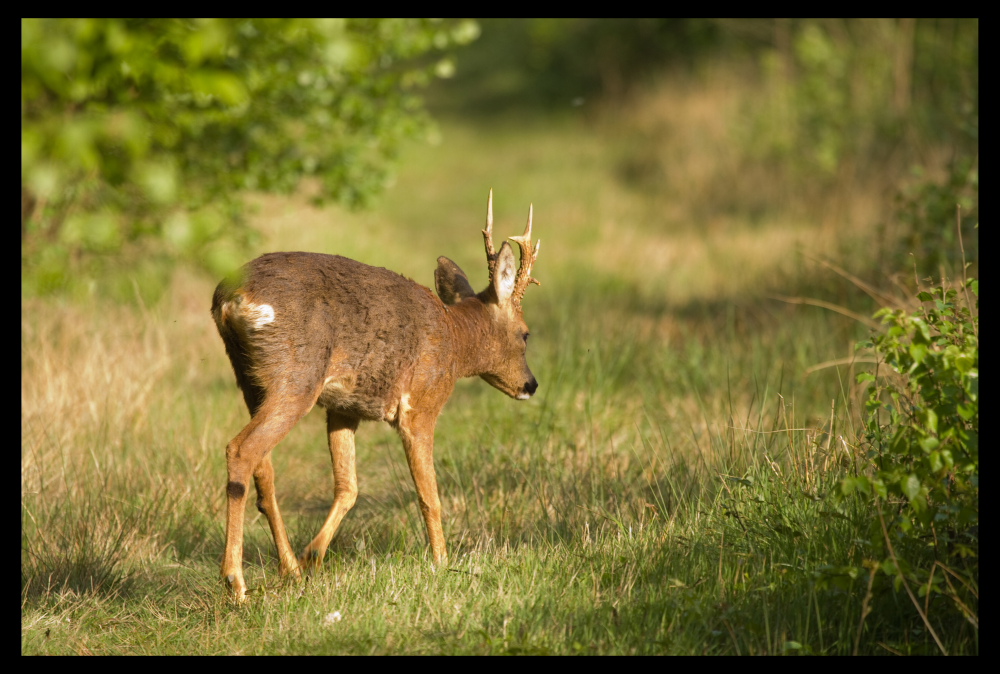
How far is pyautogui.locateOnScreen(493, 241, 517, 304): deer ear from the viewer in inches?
197

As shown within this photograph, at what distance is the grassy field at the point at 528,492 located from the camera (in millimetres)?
3961

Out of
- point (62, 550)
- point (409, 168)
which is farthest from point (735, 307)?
point (409, 168)

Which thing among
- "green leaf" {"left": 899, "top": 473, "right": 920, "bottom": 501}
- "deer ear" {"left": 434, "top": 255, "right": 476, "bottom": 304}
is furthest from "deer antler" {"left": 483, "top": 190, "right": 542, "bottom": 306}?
"green leaf" {"left": 899, "top": 473, "right": 920, "bottom": 501}

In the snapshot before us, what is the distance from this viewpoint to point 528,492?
5.41 m

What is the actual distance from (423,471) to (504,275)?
3.41 ft

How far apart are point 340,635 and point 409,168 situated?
51.6 feet

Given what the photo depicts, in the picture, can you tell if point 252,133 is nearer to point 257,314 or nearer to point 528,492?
point 528,492

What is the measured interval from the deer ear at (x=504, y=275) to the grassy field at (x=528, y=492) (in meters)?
0.96

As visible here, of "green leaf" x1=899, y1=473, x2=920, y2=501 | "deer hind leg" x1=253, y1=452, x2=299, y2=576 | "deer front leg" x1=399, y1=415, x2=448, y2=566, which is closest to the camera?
"green leaf" x1=899, y1=473, x2=920, y2=501

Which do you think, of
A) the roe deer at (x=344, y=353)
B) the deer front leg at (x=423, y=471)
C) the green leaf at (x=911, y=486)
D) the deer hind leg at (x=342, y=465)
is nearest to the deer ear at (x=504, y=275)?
the roe deer at (x=344, y=353)

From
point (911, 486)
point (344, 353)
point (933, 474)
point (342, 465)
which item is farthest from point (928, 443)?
point (342, 465)

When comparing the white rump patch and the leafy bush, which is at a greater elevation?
the white rump patch

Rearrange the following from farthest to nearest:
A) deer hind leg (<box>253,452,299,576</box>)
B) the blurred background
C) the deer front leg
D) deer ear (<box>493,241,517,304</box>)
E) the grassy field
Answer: deer ear (<box>493,241,517,304</box>)
the deer front leg
deer hind leg (<box>253,452,299,576</box>)
the grassy field
the blurred background

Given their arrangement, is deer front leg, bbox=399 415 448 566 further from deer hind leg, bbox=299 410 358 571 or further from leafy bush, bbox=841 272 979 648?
leafy bush, bbox=841 272 979 648
